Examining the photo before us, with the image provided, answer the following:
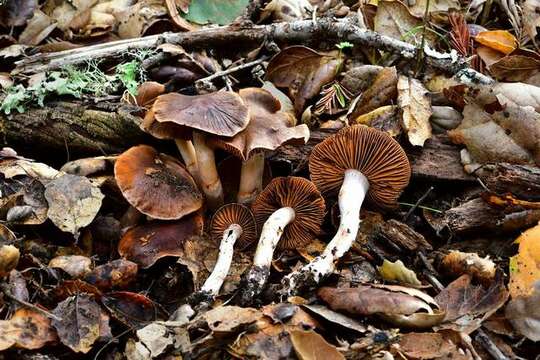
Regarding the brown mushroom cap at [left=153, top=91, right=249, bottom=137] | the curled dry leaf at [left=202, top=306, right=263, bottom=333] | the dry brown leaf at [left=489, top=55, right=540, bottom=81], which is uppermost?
the brown mushroom cap at [left=153, top=91, right=249, bottom=137]

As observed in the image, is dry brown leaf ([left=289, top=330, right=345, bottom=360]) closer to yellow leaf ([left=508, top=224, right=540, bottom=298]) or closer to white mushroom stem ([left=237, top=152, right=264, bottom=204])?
yellow leaf ([left=508, top=224, right=540, bottom=298])

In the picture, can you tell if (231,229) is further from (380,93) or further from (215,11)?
(215,11)

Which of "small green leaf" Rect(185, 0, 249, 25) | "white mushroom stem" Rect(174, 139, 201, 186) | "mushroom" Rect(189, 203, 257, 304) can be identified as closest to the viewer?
"mushroom" Rect(189, 203, 257, 304)

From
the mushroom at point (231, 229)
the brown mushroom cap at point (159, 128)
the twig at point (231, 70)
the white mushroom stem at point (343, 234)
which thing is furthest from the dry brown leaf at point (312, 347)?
the twig at point (231, 70)

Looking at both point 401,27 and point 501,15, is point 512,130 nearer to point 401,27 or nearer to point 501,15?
point 401,27

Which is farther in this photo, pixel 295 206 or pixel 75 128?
pixel 75 128

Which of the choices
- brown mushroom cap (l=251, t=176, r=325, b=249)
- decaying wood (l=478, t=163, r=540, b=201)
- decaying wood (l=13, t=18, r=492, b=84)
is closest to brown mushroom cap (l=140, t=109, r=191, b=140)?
brown mushroom cap (l=251, t=176, r=325, b=249)

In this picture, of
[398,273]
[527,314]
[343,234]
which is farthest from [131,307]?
[527,314]
